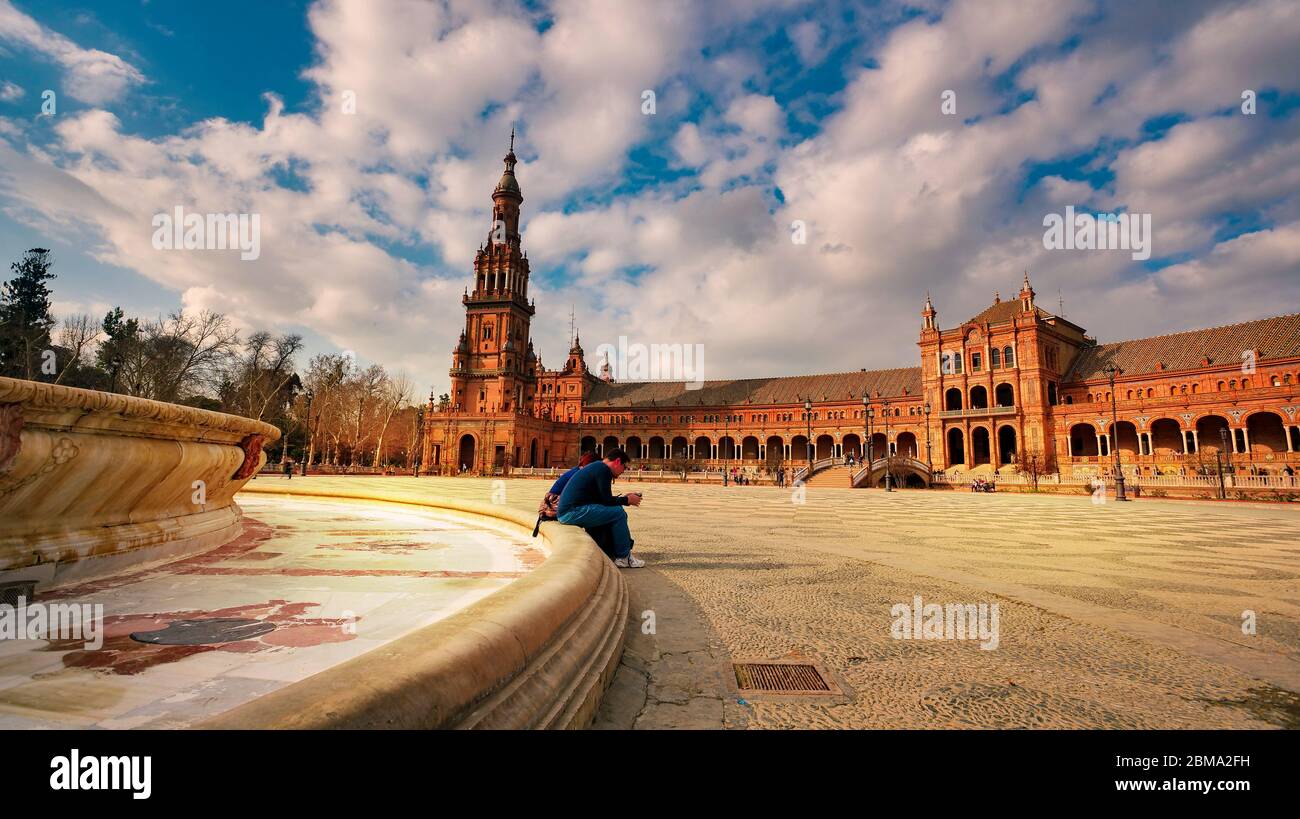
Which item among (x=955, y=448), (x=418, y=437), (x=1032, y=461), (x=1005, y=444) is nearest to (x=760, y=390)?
(x=955, y=448)

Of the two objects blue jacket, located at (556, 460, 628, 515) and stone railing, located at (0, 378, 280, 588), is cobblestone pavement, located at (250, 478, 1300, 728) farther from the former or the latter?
stone railing, located at (0, 378, 280, 588)

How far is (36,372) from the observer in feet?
93.5

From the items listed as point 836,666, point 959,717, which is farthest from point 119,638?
point 959,717

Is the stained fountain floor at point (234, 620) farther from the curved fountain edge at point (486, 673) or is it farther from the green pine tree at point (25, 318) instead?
the green pine tree at point (25, 318)

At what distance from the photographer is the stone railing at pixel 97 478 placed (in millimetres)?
3100

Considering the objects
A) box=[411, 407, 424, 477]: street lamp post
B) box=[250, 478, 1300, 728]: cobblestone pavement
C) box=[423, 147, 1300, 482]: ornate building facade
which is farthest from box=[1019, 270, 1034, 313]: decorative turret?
box=[411, 407, 424, 477]: street lamp post

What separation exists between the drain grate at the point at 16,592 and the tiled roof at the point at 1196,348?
199 ft

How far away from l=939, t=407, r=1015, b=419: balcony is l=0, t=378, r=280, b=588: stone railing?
54.4 meters

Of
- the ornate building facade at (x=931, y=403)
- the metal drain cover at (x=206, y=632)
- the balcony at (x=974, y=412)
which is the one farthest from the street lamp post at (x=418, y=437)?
the metal drain cover at (x=206, y=632)

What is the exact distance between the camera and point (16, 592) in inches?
123

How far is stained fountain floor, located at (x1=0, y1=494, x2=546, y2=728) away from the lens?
5.85 feet

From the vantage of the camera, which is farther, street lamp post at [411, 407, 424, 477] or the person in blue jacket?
street lamp post at [411, 407, 424, 477]
